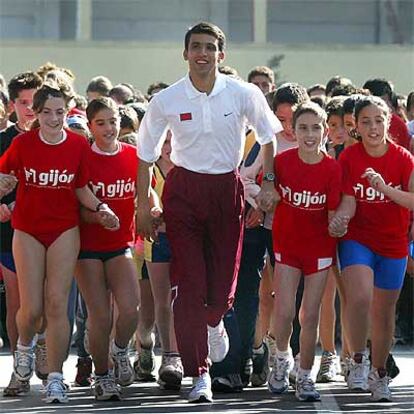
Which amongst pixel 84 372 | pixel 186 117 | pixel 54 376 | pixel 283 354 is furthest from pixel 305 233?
pixel 84 372

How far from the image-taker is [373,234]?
32.7ft

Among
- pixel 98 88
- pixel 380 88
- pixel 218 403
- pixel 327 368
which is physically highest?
pixel 98 88

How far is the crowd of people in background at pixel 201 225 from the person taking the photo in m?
9.80

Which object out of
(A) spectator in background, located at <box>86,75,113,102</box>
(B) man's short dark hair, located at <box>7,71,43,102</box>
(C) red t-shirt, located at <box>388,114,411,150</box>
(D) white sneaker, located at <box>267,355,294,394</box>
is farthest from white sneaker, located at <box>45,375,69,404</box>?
(A) spectator in background, located at <box>86,75,113,102</box>

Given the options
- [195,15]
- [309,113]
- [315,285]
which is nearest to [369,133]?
[309,113]

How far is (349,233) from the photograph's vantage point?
32.9 feet

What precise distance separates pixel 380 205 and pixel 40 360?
8.55 feet

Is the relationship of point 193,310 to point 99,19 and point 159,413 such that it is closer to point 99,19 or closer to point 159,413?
point 159,413

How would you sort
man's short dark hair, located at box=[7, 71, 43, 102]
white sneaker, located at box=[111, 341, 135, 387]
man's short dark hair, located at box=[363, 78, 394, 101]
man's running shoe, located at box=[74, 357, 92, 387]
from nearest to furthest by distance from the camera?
white sneaker, located at box=[111, 341, 135, 387] → man's running shoe, located at box=[74, 357, 92, 387] → man's short dark hair, located at box=[7, 71, 43, 102] → man's short dark hair, located at box=[363, 78, 394, 101]

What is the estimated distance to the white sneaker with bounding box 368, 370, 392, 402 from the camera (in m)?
9.99

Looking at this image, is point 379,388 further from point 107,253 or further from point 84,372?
point 84,372

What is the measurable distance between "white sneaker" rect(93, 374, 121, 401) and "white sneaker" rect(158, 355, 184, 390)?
503 mm

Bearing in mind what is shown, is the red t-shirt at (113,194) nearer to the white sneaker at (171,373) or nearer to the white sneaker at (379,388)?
the white sneaker at (171,373)

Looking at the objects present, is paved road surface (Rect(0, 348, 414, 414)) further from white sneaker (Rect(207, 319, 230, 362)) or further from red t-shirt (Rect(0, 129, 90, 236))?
red t-shirt (Rect(0, 129, 90, 236))
